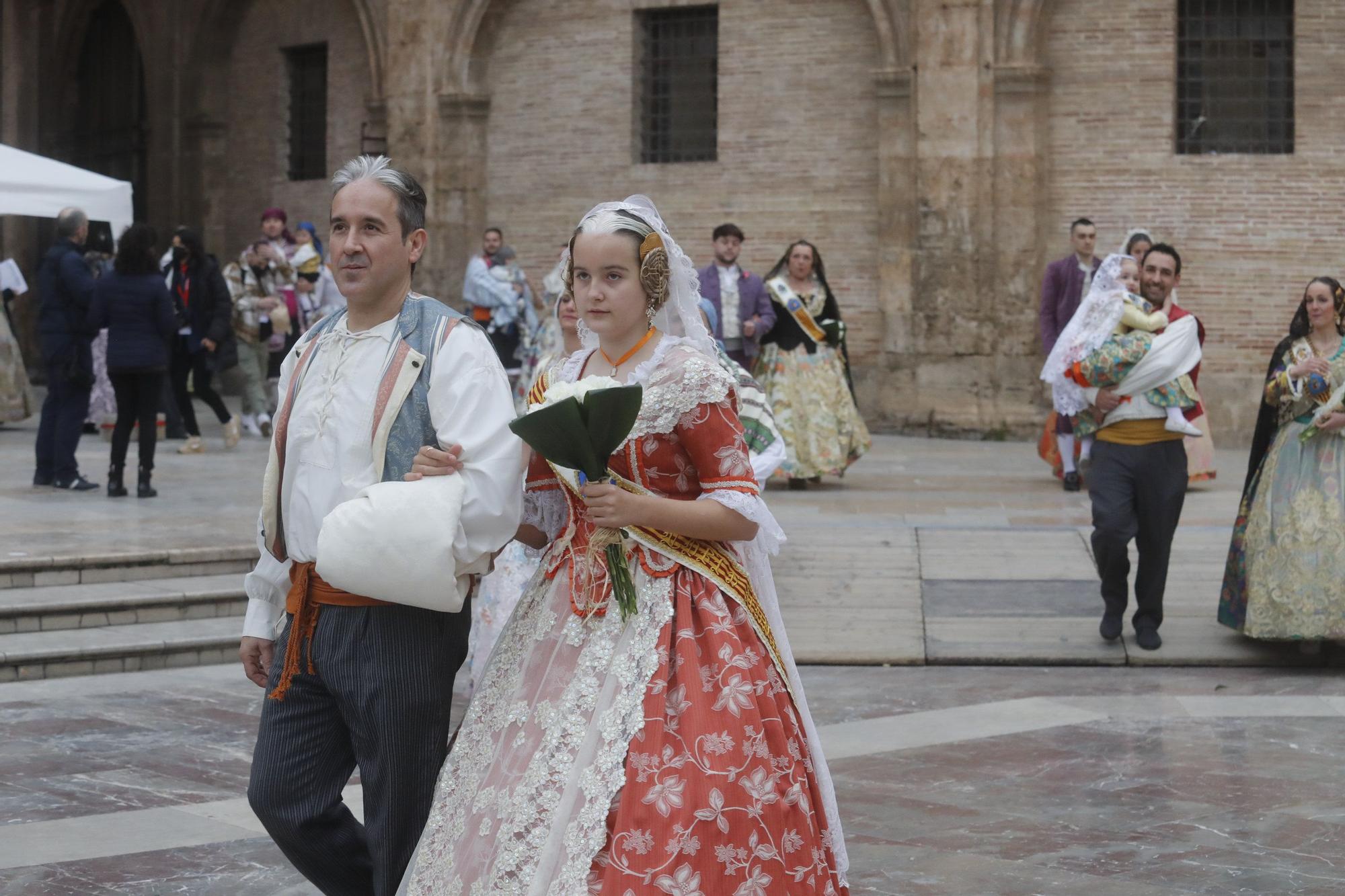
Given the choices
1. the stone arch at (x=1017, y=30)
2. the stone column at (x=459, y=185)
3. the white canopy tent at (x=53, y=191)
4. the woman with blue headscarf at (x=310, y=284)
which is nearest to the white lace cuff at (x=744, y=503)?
the white canopy tent at (x=53, y=191)

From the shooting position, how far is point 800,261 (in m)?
13.2

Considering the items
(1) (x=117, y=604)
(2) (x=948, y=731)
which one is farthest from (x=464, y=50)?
(2) (x=948, y=731)

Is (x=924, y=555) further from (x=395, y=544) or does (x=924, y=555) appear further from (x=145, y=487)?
(x=395, y=544)

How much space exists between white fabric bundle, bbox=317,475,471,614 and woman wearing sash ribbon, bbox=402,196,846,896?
1.15ft

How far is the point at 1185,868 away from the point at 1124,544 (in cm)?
359

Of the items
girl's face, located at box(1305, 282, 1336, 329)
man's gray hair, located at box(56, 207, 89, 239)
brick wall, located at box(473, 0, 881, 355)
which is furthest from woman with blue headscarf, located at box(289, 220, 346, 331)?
girl's face, located at box(1305, 282, 1336, 329)

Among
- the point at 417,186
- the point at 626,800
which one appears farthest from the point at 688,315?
the point at 626,800

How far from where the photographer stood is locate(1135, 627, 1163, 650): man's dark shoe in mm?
8836

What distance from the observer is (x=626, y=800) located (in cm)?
363

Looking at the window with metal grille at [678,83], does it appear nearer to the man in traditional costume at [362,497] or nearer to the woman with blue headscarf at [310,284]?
the woman with blue headscarf at [310,284]

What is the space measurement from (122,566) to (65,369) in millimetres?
3637

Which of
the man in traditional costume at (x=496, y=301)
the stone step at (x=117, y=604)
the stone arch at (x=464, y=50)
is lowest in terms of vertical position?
the stone step at (x=117, y=604)

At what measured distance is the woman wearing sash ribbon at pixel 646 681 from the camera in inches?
143

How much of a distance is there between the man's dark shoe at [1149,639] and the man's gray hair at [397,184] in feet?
19.1
